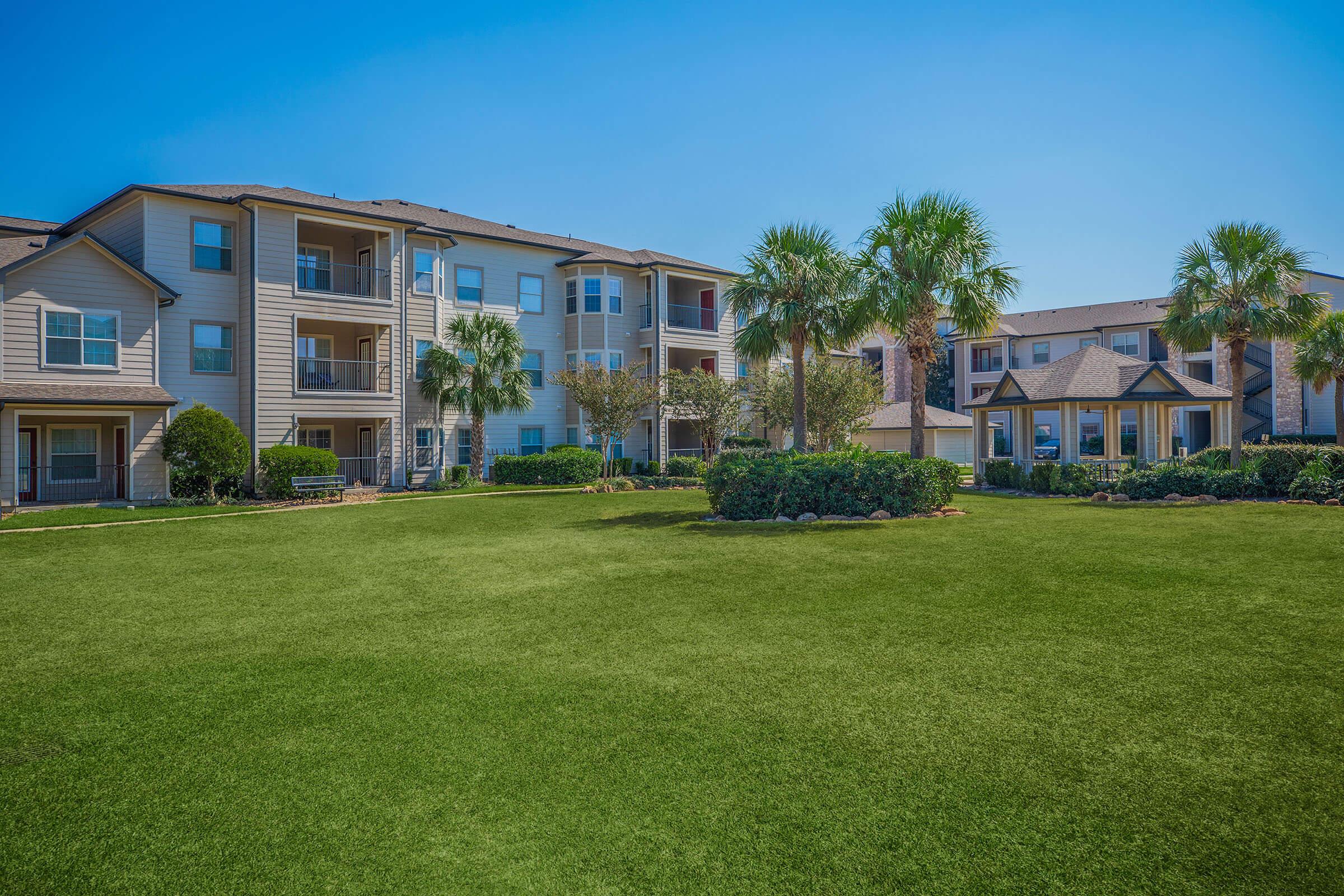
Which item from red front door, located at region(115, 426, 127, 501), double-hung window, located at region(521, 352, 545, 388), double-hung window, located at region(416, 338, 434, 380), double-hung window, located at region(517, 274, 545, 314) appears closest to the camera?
red front door, located at region(115, 426, 127, 501)

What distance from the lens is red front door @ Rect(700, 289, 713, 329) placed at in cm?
3566

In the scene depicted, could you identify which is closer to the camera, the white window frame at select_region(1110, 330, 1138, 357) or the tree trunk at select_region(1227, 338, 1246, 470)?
the tree trunk at select_region(1227, 338, 1246, 470)

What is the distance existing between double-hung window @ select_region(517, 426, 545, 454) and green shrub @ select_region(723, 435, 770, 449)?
7.27 metres

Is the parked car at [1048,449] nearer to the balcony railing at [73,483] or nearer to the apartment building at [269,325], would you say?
the apartment building at [269,325]

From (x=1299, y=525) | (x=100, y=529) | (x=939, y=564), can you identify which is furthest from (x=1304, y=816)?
(x=100, y=529)

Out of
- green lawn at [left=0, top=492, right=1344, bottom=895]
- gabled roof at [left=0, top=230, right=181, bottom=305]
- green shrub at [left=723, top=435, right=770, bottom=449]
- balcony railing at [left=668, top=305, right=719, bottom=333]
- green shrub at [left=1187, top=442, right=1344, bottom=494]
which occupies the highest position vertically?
balcony railing at [left=668, top=305, right=719, bottom=333]

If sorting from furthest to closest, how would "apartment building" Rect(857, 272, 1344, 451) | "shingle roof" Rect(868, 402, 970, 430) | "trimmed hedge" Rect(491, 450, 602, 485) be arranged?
1. "shingle roof" Rect(868, 402, 970, 430)
2. "apartment building" Rect(857, 272, 1344, 451)
3. "trimmed hedge" Rect(491, 450, 602, 485)

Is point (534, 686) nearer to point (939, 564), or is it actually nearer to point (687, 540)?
point (939, 564)

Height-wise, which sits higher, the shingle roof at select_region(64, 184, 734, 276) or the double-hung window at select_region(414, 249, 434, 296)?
the shingle roof at select_region(64, 184, 734, 276)

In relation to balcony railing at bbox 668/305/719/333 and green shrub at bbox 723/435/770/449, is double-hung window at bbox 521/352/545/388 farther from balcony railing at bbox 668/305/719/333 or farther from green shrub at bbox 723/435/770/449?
green shrub at bbox 723/435/770/449

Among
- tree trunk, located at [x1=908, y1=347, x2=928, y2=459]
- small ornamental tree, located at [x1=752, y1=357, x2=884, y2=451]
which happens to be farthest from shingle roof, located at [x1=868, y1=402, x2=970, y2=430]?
tree trunk, located at [x1=908, y1=347, x2=928, y2=459]

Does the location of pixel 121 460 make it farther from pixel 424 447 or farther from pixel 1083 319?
pixel 1083 319

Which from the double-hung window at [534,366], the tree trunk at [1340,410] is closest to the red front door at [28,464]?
the double-hung window at [534,366]

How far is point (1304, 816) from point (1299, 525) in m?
11.9
